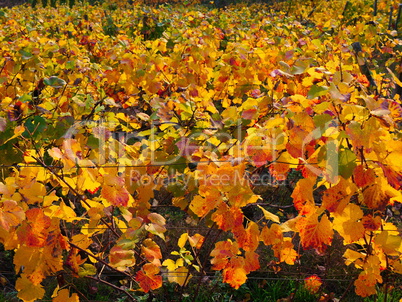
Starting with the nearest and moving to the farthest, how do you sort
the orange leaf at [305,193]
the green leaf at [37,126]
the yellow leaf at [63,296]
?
the orange leaf at [305,193]
the yellow leaf at [63,296]
the green leaf at [37,126]

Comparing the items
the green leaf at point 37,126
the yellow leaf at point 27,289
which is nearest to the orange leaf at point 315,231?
the yellow leaf at point 27,289

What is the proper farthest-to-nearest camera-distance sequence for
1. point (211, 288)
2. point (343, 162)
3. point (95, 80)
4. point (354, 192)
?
1. point (95, 80)
2. point (211, 288)
3. point (354, 192)
4. point (343, 162)

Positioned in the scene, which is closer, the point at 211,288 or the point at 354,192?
the point at 354,192

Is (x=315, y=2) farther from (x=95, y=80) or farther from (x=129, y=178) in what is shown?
(x=129, y=178)

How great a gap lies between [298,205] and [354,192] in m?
0.17

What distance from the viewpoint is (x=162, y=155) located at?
1.52m

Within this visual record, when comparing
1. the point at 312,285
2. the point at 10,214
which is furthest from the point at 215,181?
the point at 312,285

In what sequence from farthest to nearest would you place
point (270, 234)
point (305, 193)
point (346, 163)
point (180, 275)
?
point (180, 275)
point (270, 234)
point (305, 193)
point (346, 163)

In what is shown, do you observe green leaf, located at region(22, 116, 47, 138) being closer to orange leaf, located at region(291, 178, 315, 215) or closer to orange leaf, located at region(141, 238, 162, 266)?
orange leaf, located at region(141, 238, 162, 266)

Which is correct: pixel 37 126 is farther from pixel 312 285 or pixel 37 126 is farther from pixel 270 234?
pixel 312 285

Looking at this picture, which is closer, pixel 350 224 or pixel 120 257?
pixel 350 224

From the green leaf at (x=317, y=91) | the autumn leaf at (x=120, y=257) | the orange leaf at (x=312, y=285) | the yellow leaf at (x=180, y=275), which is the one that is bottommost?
the orange leaf at (x=312, y=285)

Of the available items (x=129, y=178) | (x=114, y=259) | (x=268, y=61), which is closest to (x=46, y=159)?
(x=129, y=178)

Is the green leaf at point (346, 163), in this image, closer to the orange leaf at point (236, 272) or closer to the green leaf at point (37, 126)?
the orange leaf at point (236, 272)
